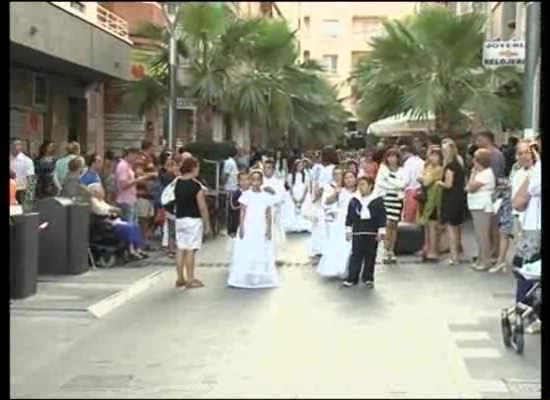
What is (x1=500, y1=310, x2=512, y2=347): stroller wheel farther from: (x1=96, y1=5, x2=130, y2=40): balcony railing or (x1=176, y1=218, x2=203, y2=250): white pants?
(x1=176, y1=218, x2=203, y2=250): white pants

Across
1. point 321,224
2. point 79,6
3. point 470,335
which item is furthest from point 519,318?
point 79,6

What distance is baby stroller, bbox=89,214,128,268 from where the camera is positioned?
256 inches

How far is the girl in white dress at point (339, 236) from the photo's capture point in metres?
3.50

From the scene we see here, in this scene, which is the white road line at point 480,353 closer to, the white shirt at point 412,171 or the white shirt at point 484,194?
the white shirt at point 484,194

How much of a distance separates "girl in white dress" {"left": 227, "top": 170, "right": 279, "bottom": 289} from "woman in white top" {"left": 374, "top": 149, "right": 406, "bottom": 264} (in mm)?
469

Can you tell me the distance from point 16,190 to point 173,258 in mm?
2341

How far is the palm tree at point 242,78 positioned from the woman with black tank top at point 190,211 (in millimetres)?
520

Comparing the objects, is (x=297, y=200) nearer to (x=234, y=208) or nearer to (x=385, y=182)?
(x=234, y=208)

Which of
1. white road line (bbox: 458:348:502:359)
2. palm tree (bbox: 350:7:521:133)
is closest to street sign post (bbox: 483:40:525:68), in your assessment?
palm tree (bbox: 350:7:521:133)

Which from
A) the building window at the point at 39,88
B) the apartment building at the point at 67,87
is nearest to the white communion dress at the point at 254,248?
the apartment building at the point at 67,87
